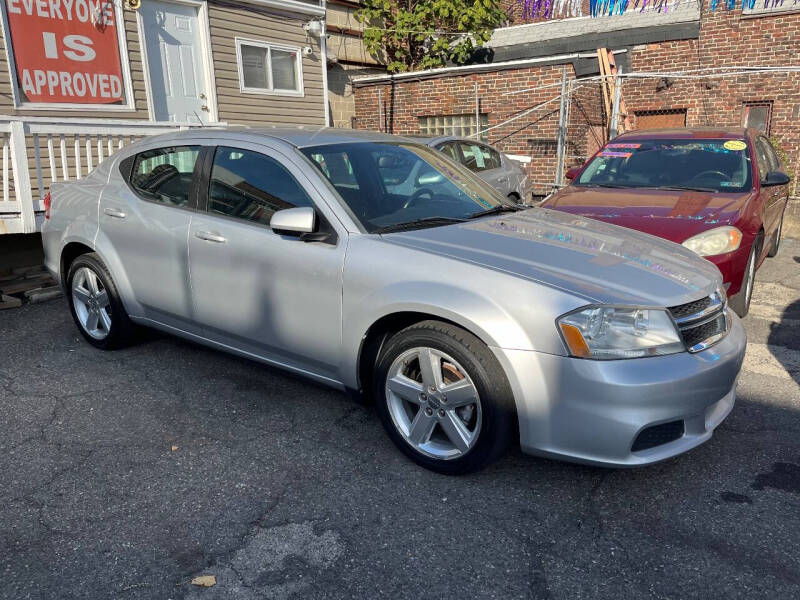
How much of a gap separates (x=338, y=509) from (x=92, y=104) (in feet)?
28.6

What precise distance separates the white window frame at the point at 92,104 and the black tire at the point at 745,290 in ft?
28.8

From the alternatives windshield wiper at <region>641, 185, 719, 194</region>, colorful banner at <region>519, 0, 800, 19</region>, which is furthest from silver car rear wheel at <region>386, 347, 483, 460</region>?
colorful banner at <region>519, 0, 800, 19</region>

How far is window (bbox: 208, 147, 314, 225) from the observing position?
139 inches

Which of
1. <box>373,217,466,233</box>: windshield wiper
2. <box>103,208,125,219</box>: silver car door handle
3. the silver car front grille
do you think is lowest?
the silver car front grille

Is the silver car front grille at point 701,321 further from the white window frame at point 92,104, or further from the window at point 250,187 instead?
the white window frame at point 92,104

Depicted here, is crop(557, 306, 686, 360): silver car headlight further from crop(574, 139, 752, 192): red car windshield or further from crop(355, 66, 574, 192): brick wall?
crop(355, 66, 574, 192): brick wall

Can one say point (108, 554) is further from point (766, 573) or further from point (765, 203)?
point (765, 203)

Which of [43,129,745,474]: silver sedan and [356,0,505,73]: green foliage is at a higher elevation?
[356,0,505,73]: green foliage

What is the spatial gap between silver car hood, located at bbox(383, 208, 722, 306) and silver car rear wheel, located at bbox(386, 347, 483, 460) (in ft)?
1.69

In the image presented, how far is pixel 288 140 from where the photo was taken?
3.70m

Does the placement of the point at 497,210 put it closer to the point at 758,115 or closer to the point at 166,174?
the point at 166,174

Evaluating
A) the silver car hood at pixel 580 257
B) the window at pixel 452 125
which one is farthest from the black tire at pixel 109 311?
the window at pixel 452 125

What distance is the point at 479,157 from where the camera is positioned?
8.98m

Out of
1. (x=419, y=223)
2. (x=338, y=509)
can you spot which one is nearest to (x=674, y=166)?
(x=419, y=223)
